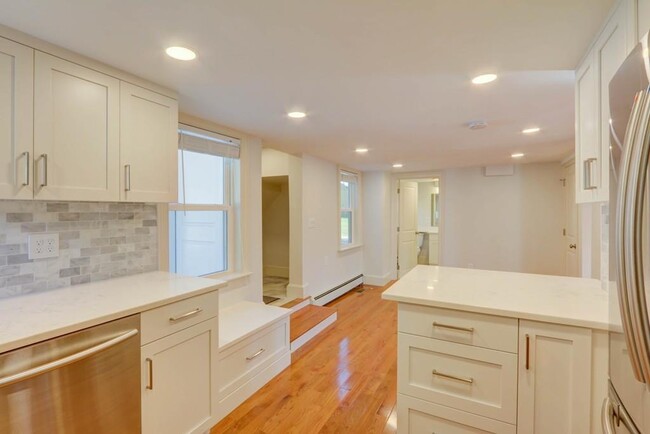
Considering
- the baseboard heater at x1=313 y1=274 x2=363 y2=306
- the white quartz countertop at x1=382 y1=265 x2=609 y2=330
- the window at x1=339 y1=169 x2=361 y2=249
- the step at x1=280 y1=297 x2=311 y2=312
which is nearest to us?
the white quartz countertop at x1=382 y1=265 x2=609 y2=330

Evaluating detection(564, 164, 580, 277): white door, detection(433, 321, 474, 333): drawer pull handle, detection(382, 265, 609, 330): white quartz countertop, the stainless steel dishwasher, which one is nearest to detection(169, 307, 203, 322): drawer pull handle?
the stainless steel dishwasher

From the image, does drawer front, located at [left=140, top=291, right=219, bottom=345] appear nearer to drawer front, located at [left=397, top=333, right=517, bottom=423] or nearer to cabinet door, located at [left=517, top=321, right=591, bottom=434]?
drawer front, located at [left=397, top=333, right=517, bottom=423]

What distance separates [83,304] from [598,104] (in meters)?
2.38

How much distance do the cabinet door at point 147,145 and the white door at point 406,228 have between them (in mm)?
A: 4602

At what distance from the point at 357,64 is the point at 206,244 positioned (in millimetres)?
2012

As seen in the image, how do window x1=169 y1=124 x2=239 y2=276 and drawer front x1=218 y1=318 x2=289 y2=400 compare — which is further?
window x1=169 y1=124 x2=239 y2=276

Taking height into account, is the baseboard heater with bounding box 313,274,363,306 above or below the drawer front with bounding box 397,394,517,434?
below

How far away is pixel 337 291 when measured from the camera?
4785mm

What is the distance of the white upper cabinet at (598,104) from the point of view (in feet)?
3.62

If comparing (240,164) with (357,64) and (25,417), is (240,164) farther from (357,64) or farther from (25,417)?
(25,417)

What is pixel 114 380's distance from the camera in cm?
130

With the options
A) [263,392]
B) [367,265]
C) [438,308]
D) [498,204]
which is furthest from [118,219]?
[498,204]

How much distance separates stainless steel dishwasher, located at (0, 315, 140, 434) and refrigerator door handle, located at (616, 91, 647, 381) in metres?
1.67

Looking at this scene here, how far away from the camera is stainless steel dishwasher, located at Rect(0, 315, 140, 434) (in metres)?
1.03
